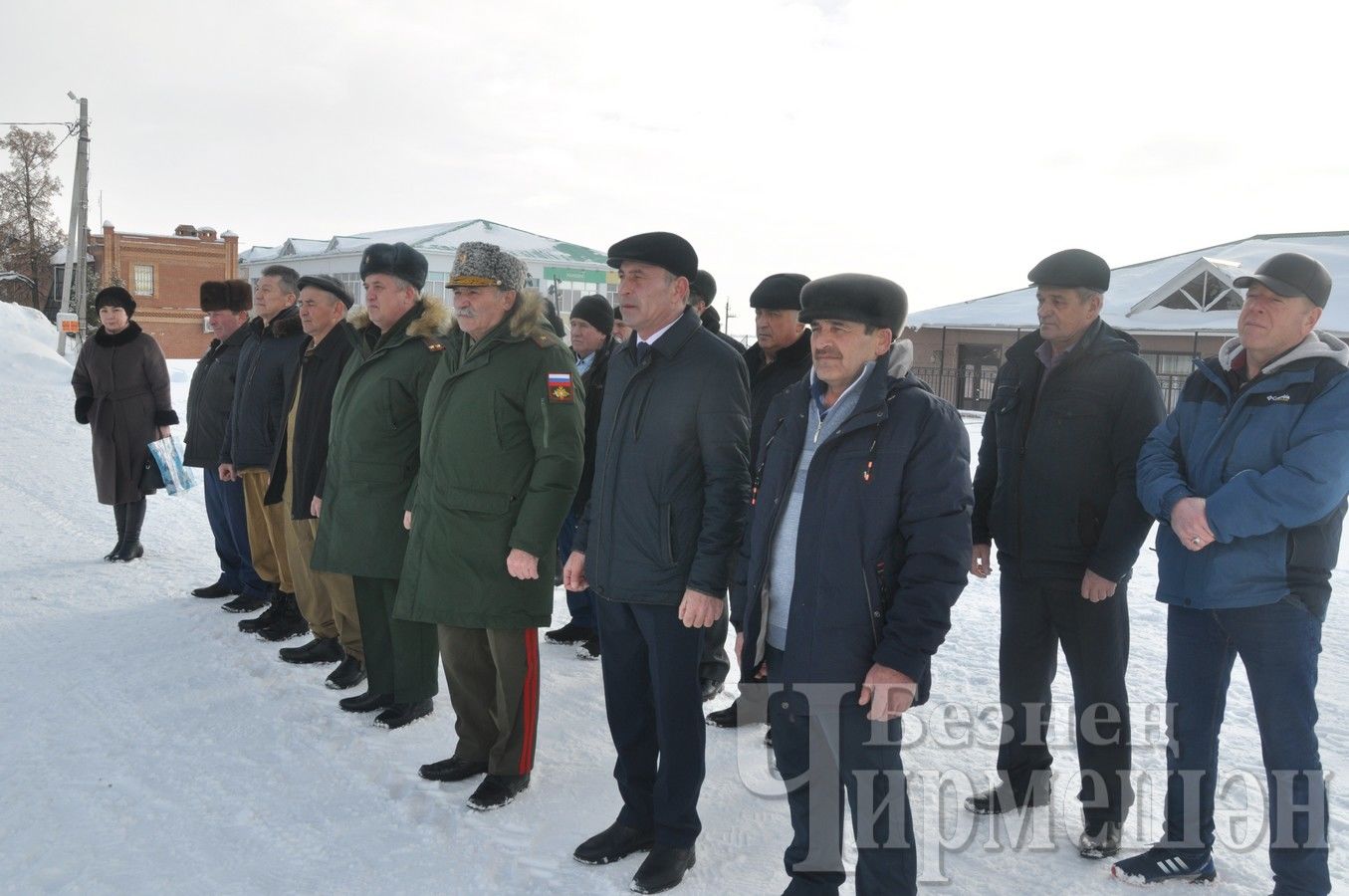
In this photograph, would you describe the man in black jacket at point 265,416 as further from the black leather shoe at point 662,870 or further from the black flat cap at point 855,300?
the black flat cap at point 855,300

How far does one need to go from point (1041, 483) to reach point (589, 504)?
1.64 m

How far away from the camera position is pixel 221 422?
6.44m

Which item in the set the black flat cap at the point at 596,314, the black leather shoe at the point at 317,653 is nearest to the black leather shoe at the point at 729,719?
the black leather shoe at the point at 317,653

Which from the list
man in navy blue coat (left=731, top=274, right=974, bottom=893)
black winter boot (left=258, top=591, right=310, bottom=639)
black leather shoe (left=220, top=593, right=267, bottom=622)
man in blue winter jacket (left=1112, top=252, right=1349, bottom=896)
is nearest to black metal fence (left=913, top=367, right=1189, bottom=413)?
black leather shoe (left=220, top=593, right=267, bottom=622)

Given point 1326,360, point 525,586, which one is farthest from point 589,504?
point 1326,360

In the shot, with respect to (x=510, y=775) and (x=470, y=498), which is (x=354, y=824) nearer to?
(x=510, y=775)

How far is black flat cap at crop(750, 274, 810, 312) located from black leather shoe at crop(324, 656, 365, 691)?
Result: 8.97 ft

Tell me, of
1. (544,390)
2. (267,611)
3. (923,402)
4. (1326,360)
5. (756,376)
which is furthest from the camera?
(267,611)

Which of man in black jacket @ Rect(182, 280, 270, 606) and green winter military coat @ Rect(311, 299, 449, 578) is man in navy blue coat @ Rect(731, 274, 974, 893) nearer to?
green winter military coat @ Rect(311, 299, 449, 578)

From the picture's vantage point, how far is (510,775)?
3.76 m

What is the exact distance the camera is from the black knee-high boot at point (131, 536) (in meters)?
7.34

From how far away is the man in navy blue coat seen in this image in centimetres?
258

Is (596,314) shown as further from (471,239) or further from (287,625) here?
(471,239)

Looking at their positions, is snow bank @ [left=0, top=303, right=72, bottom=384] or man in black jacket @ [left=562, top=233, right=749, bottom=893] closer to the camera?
man in black jacket @ [left=562, top=233, right=749, bottom=893]
